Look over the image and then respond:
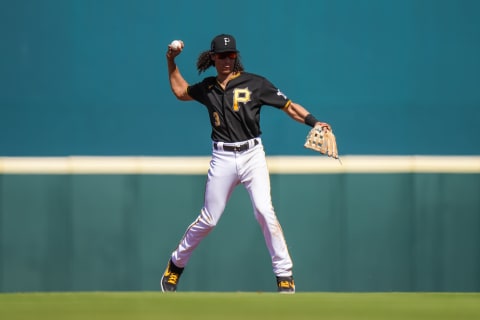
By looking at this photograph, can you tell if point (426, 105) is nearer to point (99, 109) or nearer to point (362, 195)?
point (362, 195)

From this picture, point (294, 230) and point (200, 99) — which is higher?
point (200, 99)

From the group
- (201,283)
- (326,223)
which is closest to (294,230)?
(326,223)

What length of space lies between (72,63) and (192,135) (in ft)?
3.53

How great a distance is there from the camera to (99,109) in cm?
723

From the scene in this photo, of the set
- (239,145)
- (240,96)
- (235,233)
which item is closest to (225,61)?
(240,96)

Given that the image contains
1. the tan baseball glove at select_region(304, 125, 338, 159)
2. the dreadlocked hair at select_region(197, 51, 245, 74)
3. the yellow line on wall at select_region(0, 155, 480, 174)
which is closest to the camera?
the tan baseball glove at select_region(304, 125, 338, 159)

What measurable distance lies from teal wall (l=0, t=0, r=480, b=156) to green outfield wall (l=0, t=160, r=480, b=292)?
0.34 meters

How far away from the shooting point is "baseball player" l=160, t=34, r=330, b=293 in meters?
6.20

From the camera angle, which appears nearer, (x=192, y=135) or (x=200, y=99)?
(x=200, y=99)

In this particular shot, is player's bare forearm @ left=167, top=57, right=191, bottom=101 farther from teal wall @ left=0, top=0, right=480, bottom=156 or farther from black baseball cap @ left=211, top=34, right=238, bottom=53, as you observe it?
teal wall @ left=0, top=0, right=480, bottom=156

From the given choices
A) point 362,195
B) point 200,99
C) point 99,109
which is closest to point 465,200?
point 362,195

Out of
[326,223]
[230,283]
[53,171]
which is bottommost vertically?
[230,283]

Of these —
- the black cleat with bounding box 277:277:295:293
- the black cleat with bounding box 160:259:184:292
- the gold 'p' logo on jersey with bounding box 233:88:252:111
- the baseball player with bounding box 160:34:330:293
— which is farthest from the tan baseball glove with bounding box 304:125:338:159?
the black cleat with bounding box 160:259:184:292

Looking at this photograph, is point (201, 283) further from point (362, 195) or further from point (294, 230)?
point (362, 195)
